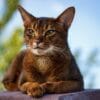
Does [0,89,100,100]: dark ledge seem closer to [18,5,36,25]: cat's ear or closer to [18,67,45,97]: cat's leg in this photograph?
[18,67,45,97]: cat's leg

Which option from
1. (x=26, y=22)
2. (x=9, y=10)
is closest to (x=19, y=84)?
(x=26, y=22)

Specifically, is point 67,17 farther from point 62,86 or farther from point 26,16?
point 62,86

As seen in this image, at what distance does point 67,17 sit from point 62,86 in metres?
0.30

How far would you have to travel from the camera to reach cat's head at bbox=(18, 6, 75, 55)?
1.85 m

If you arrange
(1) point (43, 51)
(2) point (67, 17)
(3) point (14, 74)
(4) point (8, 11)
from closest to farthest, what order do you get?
(1) point (43, 51), (2) point (67, 17), (3) point (14, 74), (4) point (8, 11)

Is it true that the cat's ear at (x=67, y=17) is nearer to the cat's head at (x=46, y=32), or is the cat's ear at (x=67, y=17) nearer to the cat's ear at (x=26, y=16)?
the cat's head at (x=46, y=32)

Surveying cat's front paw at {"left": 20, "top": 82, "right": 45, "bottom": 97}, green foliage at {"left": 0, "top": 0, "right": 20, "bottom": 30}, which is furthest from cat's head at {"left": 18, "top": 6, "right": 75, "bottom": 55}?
green foliage at {"left": 0, "top": 0, "right": 20, "bottom": 30}

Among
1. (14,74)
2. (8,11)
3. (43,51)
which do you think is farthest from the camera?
(8,11)

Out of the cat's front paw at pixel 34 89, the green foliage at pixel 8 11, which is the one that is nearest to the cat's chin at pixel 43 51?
the cat's front paw at pixel 34 89

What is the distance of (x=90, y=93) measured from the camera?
200 centimetres

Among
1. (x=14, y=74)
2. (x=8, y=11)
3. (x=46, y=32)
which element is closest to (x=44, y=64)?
(x=46, y=32)

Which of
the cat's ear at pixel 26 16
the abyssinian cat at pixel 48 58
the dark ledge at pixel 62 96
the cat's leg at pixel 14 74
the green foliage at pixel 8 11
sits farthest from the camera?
the green foliage at pixel 8 11

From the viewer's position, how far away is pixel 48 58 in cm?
189

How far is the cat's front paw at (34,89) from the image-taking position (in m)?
1.78
